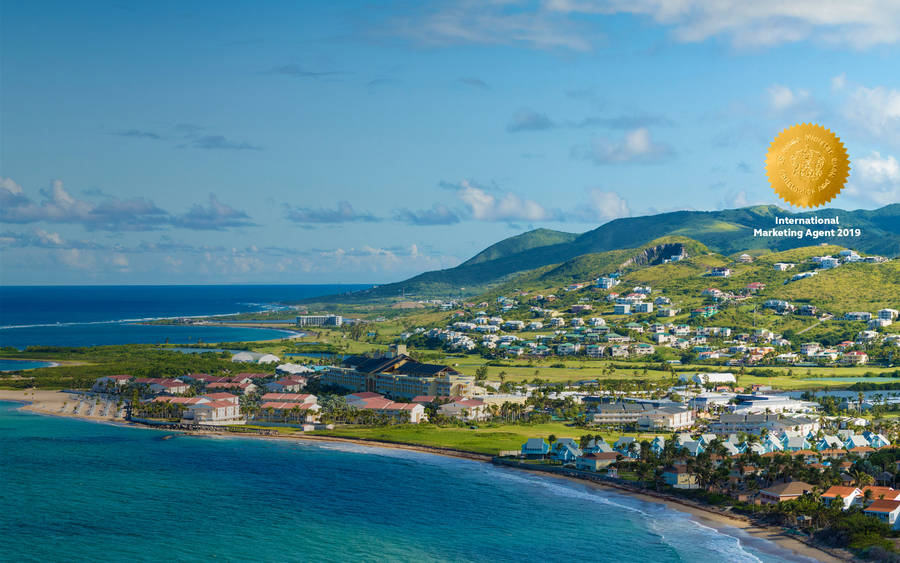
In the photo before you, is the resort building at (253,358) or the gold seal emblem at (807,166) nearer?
the gold seal emblem at (807,166)

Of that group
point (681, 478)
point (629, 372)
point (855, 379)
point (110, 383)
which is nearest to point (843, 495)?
point (681, 478)

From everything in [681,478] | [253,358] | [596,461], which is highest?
[253,358]

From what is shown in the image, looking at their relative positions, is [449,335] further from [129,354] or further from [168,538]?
[168,538]

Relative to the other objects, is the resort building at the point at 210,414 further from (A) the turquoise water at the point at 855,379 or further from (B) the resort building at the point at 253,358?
(A) the turquoise water at the point at 855,379

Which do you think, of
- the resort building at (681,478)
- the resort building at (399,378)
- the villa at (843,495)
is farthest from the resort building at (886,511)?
the resort building at (399,378)

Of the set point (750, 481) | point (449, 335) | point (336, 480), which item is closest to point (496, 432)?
point (336, 480)

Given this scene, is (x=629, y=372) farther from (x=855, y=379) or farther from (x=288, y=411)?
(x=288, y=411)

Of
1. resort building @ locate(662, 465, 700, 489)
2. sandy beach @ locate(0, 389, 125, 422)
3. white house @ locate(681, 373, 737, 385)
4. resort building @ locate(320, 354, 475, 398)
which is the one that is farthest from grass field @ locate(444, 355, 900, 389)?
resort building @ locate(662, 465, 700, 489)
